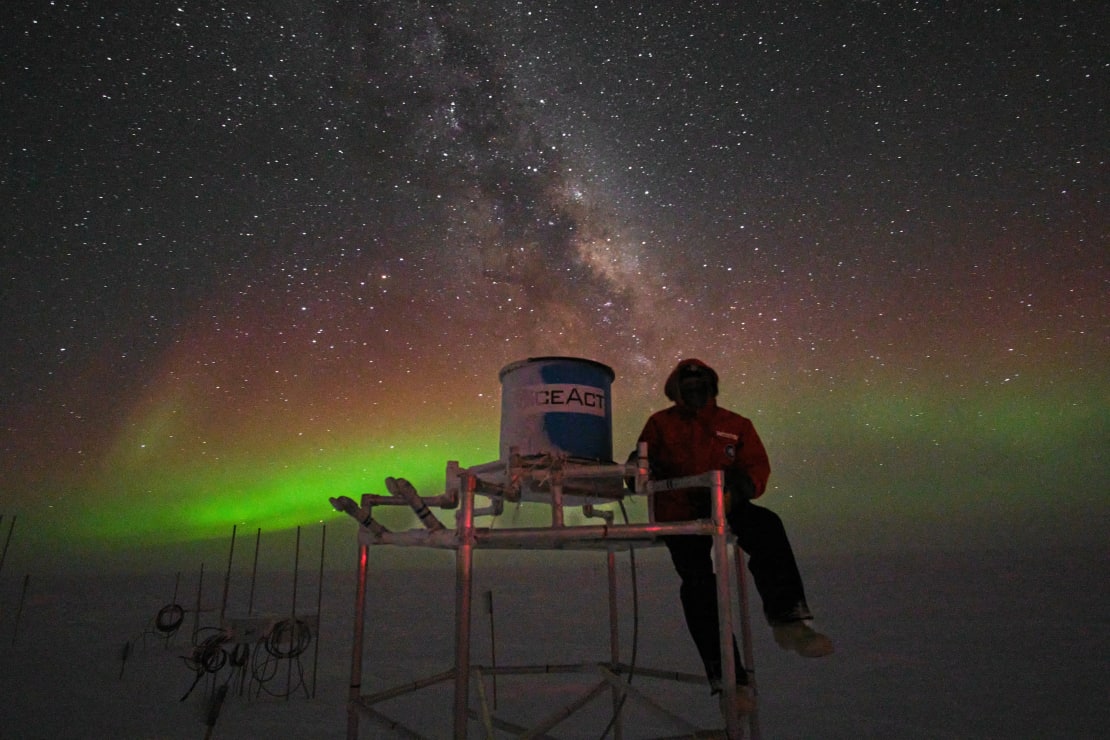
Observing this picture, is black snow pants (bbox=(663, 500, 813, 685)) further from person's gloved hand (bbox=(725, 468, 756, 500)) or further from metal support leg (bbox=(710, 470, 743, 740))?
metal support leg (bbox=(710, 470, 743, 740))

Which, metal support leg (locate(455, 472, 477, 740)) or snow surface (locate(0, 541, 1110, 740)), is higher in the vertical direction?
metal support leg (locate(455, 472, 477, 740))

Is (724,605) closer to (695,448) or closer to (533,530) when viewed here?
(533,530)

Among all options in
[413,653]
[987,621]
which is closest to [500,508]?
[413,653]

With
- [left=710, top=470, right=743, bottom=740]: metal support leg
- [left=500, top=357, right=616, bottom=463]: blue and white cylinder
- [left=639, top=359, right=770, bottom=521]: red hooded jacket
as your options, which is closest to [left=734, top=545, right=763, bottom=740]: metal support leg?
[left=639, top=359, right=770, bottom=521]: red hooded jacket

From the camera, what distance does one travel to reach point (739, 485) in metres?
4.97

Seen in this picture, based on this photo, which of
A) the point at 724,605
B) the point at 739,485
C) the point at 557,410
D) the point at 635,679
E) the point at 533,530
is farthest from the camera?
the point at 635,679

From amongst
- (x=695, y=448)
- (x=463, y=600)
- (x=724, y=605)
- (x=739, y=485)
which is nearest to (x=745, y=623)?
(x=739, y=485)

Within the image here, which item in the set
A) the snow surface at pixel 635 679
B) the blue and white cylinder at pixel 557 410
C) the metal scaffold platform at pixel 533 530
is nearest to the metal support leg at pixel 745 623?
the metal scaffold platform at pixel 533 530

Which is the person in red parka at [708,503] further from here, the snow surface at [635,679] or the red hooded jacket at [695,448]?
the snow surface at [635,679]

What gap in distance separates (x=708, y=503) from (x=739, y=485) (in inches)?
23.0

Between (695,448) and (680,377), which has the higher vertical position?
(680,377)

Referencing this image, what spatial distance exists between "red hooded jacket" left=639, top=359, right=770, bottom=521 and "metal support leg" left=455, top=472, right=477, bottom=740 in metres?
1.86

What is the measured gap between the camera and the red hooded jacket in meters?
5.31

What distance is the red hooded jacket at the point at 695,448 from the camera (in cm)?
531
